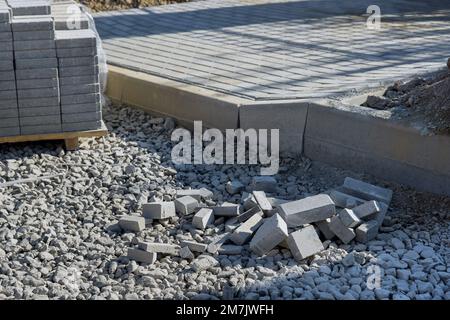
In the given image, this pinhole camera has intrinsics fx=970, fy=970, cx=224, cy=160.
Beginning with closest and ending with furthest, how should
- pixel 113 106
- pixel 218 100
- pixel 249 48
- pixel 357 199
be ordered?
pixel 357 199, pixel 218 100, pixel 113 106, pixel 249 48

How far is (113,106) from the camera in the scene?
28.7 ft

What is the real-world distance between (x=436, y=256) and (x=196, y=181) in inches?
78.9

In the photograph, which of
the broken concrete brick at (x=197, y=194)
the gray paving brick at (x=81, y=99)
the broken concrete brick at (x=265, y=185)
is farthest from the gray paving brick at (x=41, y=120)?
the broken concrete brick at (x=265, y=185)

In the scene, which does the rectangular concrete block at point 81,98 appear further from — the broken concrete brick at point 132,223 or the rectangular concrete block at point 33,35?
the broken concrete brick at point 132,223

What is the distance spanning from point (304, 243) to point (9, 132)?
9.19 feet

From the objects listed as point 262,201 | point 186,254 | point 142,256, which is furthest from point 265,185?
point 142,256

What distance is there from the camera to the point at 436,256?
19.9ft

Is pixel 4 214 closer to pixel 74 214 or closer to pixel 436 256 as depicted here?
pixel 74 214

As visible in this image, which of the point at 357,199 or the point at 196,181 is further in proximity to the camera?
the point at 196,181

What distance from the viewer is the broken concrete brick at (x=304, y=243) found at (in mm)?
6016

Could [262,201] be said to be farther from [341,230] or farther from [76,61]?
[76,61]
